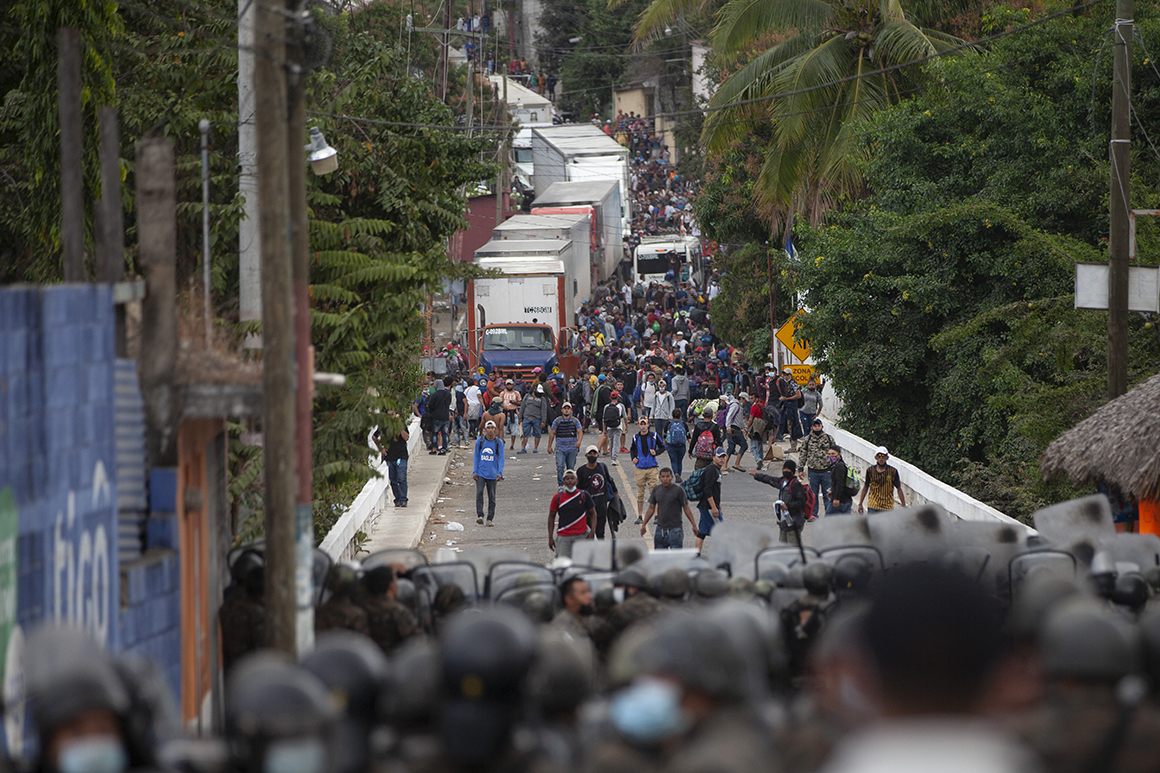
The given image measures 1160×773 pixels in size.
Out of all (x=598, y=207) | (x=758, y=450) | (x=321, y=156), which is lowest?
(x=758, y=450)

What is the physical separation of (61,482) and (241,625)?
6.44ft

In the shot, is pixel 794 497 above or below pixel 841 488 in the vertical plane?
above

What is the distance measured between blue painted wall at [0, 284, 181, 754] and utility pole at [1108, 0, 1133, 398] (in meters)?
11.3

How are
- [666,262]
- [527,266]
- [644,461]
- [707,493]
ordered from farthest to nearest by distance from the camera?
[666,262] < [527,266] < [644,461] < [707,493]

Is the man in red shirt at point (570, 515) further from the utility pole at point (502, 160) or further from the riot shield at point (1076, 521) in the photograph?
the utility pole at point (502, 160)

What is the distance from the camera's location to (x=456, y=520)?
19609 mm

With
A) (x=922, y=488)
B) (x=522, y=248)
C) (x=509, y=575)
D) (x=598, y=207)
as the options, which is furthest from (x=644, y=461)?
(x=598, y=207)

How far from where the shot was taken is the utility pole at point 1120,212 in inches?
581

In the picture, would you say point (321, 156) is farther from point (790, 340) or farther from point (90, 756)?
point (790, 340)

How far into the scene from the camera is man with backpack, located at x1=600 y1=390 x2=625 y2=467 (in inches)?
971

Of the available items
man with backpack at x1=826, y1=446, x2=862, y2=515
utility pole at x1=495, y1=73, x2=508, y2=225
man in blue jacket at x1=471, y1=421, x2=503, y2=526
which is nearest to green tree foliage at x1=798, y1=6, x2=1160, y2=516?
man with backpack at x1=826, y1=446, x2=862, y2=515

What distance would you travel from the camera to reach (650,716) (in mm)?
3828

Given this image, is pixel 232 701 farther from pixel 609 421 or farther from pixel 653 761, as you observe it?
pixel 609 421

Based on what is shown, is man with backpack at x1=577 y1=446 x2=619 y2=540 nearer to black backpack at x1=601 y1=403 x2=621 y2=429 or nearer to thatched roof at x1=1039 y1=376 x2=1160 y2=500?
thatched roof at x1=1039 y1=376 x2=1160 y2=500
